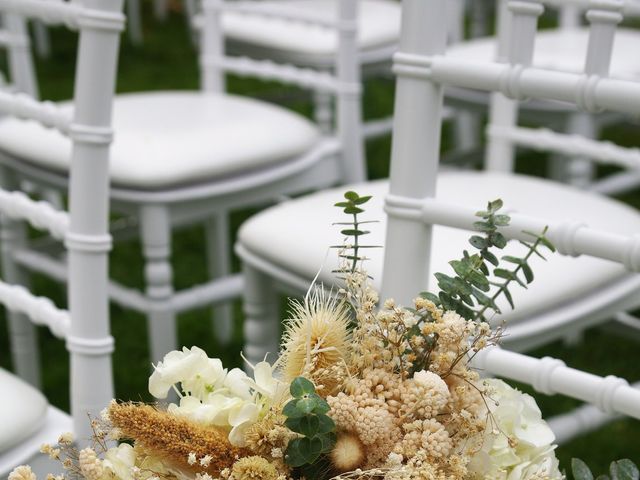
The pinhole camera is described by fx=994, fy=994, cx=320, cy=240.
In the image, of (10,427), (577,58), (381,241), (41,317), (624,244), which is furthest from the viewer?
(577,58)

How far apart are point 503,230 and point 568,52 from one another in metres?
1.50

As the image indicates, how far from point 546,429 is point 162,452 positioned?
25 cm

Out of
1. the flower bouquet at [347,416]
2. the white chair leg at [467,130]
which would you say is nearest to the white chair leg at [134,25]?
the white chair leg at [467,130]

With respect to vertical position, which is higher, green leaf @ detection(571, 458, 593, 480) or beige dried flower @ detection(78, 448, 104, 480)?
beige dried flower @ detection(78, 448, 104, 480)

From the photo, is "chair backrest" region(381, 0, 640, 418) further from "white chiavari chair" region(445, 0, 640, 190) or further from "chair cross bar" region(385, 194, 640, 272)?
"white chiavari chair" region(445, 0, 640, 190)

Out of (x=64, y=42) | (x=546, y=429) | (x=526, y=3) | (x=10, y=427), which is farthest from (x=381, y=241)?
(x=64, y=42)

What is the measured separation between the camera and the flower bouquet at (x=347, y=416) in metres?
0.58

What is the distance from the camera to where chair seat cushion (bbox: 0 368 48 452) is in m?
0.99

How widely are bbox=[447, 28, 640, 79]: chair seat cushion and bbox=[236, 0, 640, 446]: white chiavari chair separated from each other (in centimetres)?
66

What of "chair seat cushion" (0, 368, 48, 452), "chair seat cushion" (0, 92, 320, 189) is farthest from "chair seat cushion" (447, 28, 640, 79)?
"chair seat cushion" (0, 368, 48, 452)

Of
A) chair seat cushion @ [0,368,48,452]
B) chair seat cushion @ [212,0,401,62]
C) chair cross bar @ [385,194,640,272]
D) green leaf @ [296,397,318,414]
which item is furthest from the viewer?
chair seat cushion @ [212,0,401,62]

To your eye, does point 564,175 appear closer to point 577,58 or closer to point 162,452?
point 577,58

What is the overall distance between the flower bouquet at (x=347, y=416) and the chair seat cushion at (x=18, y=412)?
37 cm

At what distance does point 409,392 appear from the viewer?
1.97 ft
